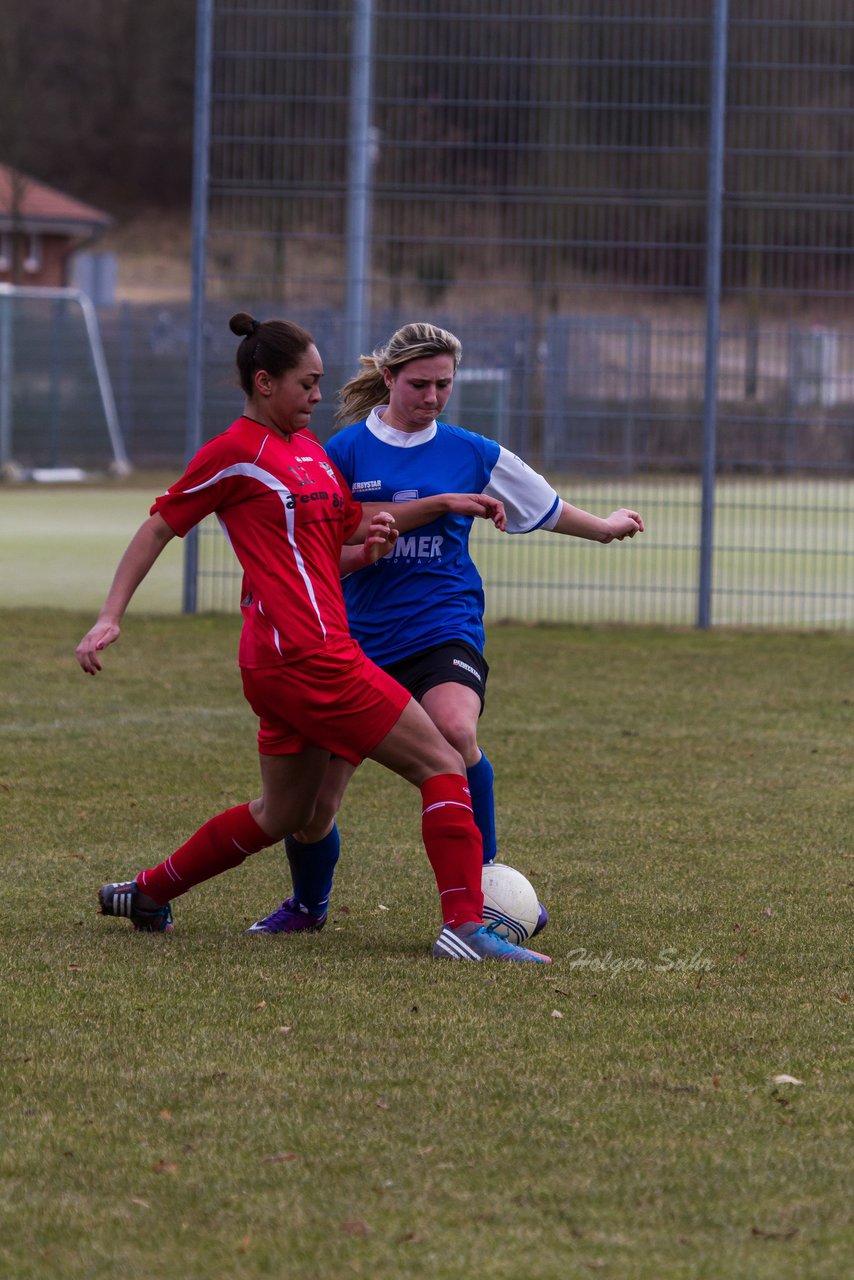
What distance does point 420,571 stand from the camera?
5707 mm

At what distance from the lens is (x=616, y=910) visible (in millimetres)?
5930

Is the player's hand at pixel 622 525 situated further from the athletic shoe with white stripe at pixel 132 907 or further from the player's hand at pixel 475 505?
the athletic shoe with white stripe at pixel 132 907

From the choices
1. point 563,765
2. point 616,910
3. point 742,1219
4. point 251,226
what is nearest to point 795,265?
point 251,226

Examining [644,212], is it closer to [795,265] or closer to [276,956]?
[795,265]

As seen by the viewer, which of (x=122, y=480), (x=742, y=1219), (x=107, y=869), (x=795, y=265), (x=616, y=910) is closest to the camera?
(x=742, y=1219)

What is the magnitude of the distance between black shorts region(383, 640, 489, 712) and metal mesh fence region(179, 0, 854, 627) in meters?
7.99

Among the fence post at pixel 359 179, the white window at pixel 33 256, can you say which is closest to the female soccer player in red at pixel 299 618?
the fence post at pixel 359 179

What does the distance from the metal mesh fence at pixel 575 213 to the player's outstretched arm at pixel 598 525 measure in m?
7.77

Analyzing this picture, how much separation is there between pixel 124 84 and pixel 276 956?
217 ft

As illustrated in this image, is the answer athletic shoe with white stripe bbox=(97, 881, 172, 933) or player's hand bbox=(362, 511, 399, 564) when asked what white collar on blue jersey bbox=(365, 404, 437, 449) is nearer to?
player's hand bbox=(362, 511, 399, 564)

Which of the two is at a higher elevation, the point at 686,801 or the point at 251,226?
the point at 251,226

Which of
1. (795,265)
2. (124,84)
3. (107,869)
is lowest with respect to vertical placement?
(107,869)

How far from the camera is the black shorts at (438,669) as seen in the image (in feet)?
18.4

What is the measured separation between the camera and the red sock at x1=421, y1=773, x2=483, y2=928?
523cm
